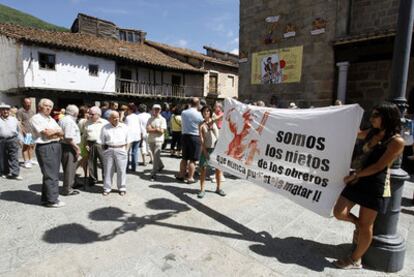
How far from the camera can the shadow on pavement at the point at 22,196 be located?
455 cm

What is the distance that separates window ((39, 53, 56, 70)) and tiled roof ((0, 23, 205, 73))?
0.75 meters

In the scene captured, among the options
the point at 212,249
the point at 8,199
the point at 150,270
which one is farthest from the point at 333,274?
the point at 8,199

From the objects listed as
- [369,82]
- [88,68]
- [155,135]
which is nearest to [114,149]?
[155,135]

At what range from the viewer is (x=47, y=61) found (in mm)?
16828

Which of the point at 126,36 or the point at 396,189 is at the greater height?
the point at 126,36

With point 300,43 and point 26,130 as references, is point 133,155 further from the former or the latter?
point 300,43

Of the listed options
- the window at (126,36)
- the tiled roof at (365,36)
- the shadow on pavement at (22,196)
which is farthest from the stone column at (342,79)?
the window at (126,36)

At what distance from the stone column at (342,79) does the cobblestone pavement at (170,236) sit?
491cm

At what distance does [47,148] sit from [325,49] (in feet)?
29.4

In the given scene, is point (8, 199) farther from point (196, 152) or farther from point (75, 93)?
point (75, 93)

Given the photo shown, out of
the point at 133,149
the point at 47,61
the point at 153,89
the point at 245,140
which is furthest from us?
the point at 153,89

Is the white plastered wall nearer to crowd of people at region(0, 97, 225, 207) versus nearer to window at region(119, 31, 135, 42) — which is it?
window at region(119, 31, 135, 42)

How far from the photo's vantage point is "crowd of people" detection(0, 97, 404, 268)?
8.51ft

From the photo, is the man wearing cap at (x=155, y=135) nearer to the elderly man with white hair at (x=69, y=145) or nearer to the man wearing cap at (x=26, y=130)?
the elderly man with white hair at (x=69, y=145)
